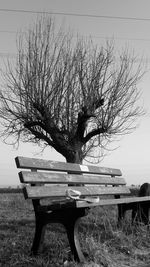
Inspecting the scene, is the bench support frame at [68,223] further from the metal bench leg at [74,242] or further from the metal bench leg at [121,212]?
the metal bench leg at [121,212]

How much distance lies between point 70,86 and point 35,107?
157 centimetres

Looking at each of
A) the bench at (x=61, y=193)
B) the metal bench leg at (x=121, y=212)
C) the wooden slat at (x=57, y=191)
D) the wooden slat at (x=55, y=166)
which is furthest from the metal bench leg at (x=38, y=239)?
the metal bench leg at (x=121, y=212)

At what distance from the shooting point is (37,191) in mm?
4355

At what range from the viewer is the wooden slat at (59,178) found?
14.4ft

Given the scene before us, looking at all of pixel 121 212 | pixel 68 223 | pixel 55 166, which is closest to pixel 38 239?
pixel 68 223

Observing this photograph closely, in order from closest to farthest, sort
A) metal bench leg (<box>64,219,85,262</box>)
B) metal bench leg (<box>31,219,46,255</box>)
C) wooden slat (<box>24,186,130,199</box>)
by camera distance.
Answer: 1. metal bench leg (<box>64,219,85,262</box>)
2. wooden slat (<box>24,186,130,199</box>)
3. metal bench leg (<box>31,219,46,255</box>)

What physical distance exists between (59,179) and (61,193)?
0.21 m

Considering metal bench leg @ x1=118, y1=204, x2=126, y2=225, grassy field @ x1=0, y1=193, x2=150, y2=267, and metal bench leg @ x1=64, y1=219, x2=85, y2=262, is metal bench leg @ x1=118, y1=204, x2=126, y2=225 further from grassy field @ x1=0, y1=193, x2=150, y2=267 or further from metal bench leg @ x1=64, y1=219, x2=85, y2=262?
metal bench leg @ x1=64, y1=219, x2=85, y2=262

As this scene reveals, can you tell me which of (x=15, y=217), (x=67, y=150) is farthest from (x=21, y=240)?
(x=67, y=150)

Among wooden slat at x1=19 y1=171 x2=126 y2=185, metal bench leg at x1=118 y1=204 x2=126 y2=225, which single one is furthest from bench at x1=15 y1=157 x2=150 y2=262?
metal bench leg at x1=118 y1=204 x2=126 y2=225

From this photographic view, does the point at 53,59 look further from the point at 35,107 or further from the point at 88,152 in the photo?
Result: the point at 88,152

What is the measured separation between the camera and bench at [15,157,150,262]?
13.4 ft

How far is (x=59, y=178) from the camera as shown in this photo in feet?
16.2

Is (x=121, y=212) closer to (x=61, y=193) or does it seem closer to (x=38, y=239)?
(x=61, y=193)
